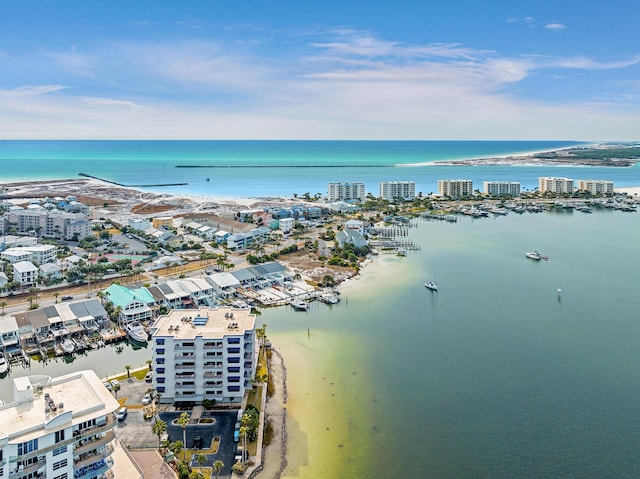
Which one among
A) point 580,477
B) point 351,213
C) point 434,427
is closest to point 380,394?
point 434,427

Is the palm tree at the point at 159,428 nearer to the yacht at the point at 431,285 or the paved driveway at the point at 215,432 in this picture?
the paved driveway at the point at 215,432

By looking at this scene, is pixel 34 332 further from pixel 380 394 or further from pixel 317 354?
pixel 380 394

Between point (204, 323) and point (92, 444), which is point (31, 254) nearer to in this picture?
point (204, 323)

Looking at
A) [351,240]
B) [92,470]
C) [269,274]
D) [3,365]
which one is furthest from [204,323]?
[351,240]

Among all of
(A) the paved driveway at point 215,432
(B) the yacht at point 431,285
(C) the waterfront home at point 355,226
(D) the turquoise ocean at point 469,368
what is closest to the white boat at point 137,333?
(D) the turquoise ocean at point 469,368

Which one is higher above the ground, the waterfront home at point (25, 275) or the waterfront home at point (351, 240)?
the waterfront home at point (351, 240)
